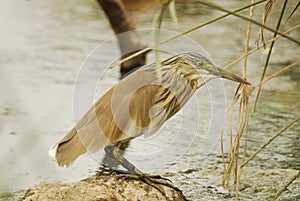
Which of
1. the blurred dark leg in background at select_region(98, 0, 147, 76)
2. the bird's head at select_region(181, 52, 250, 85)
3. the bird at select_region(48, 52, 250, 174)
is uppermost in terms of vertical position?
the bird's head at select_region(181, 52, 250, 85)

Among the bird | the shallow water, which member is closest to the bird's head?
the bird

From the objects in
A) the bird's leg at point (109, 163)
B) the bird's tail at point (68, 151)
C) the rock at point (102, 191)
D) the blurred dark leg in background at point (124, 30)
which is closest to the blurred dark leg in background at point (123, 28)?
the blurred dark leg in background at point (124, 30)

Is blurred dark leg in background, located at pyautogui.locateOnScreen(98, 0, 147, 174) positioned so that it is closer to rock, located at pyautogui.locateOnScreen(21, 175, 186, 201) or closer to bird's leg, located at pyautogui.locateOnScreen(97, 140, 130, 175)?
bird's leg, located at pyautogui.locateOnScreen(97, 140, 130, 175)

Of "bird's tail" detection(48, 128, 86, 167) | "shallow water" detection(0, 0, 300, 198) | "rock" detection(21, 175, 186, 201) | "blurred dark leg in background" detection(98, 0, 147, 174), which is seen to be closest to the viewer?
"rock" detection(21, 175, 186, 201)

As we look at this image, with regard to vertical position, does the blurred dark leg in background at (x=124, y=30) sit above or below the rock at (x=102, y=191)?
below

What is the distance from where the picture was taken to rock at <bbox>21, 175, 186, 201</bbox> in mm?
2369

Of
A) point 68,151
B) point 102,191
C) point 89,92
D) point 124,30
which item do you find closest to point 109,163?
point 68,151

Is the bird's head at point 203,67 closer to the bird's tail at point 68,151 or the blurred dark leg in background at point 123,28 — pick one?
the bird's tail at point 68,151

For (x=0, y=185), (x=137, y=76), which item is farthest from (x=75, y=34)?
(x=137, y=76)

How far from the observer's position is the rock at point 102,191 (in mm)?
2369

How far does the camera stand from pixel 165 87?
2.63 m

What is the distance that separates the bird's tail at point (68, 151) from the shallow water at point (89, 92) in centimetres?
54

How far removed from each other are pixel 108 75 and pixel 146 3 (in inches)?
65.9

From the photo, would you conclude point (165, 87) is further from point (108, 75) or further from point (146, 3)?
point (146, 3)
